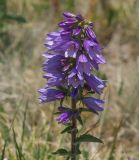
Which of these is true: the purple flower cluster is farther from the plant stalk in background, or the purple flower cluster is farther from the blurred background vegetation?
the blurred background vegetation

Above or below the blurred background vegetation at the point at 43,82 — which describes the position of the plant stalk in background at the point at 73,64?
above

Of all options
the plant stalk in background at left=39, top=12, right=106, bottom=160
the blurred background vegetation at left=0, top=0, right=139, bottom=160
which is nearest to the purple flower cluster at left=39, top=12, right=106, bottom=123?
the plant stalk in background at left=39, top=12, right=106, bottom=160

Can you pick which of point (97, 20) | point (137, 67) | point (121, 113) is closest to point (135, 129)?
point (121, 113)

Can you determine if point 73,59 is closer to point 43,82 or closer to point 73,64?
point 73,64

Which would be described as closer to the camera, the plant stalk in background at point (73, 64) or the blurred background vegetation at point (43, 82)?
the plant stalk in background at point (73, 64)

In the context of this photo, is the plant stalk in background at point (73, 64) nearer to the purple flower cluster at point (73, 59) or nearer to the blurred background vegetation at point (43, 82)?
the purple flower cluster at point (73, 59)

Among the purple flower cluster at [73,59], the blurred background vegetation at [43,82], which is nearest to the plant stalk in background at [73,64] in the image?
the purple flower cluster at [73,59]
